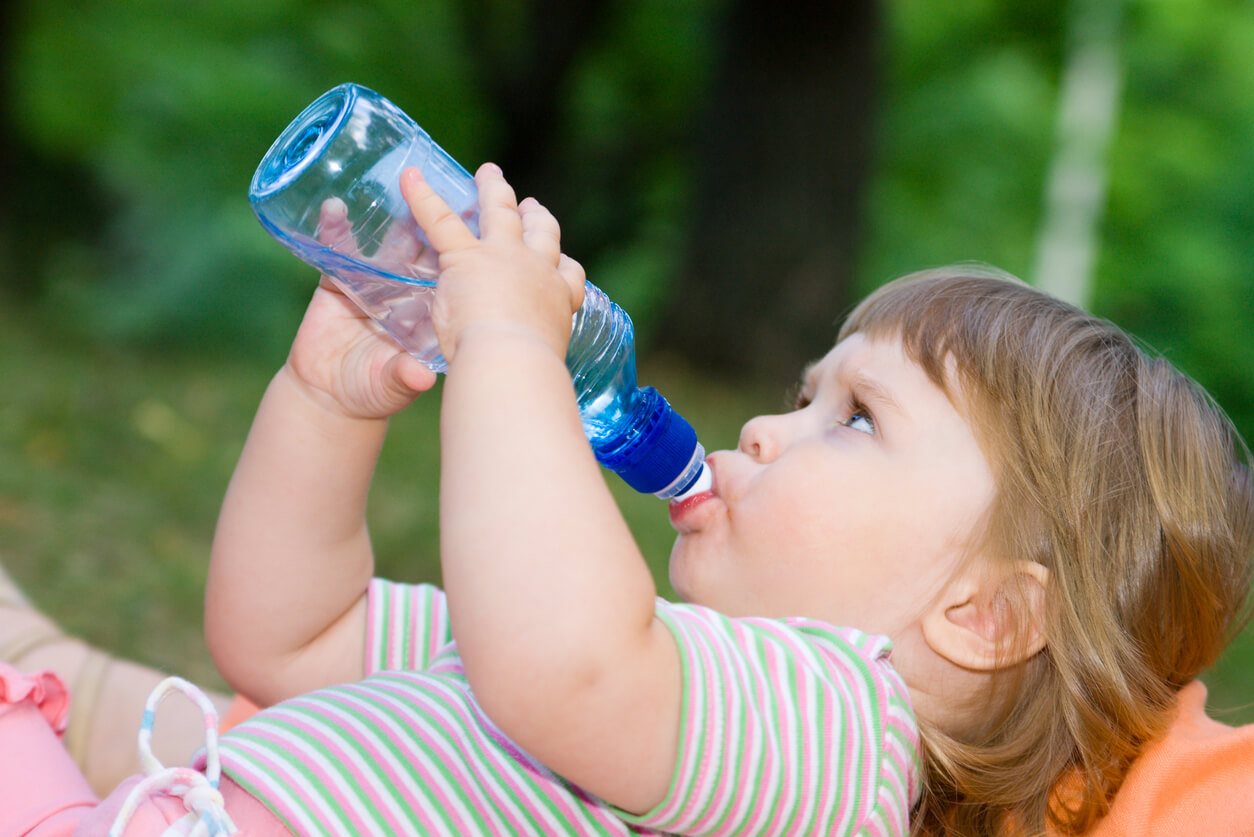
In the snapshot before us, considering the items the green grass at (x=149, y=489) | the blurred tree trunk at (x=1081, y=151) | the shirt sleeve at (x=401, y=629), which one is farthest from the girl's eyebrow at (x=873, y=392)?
the blurred tree trunk at (x=1081, y=151)

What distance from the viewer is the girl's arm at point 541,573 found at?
970 millimetres

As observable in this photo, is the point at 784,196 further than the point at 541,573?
Yes

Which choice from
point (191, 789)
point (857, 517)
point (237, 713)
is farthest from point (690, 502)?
point (237, 713)

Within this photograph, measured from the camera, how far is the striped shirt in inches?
41.6

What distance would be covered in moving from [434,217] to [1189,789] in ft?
3.53

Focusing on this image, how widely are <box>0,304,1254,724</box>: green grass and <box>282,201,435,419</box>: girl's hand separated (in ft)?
3.25

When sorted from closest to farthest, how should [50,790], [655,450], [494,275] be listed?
[494,275], [50,790], [655,450]

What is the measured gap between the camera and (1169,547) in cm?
135

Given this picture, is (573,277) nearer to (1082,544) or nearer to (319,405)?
(319,405)

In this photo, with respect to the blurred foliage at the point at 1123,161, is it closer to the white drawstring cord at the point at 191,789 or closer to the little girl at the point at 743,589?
the little girl at the point at 743,589

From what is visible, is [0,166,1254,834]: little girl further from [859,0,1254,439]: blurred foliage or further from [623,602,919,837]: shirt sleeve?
[859,0,1254,439]: blurred foliage

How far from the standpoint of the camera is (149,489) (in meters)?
3.08

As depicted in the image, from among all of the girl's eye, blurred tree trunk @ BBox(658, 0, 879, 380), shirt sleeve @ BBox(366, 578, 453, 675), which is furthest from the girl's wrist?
blurred tree trunk @ BBox(658, 0, 879, 380)

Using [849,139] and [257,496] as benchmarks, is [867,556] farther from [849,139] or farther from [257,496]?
[849,139]
